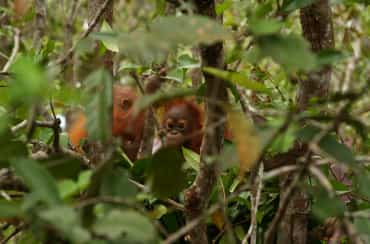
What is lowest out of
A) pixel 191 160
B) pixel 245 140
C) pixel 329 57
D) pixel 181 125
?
pixel 181 125

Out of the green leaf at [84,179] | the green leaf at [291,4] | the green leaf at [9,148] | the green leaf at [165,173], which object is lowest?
the green leaf at [165,173]

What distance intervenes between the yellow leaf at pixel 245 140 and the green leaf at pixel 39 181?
10.8 inches

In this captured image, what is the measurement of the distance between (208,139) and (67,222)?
0.60 metres

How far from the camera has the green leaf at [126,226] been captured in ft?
3.01

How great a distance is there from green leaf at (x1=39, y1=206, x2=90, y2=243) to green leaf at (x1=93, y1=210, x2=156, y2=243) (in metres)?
0.05

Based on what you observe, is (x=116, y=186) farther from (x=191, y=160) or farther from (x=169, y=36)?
(x=191, y=160)

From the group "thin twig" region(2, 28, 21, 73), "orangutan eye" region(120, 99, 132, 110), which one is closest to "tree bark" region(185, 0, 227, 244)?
"thin twig" region(2, 28, 21, 73)

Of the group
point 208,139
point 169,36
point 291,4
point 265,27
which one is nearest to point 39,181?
point 169,36

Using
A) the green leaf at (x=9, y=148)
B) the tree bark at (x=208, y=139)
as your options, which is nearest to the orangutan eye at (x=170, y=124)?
the tree bark at (x=208, y=139)

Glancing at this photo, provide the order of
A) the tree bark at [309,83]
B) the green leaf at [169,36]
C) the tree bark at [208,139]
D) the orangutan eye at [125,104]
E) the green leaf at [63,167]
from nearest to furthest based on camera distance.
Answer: the green leaf at [169,36] < the green leaf at [63,167] < the tree bark at [208,139] < the tree bark at [309,83] < the orangutan eye at [125,104]

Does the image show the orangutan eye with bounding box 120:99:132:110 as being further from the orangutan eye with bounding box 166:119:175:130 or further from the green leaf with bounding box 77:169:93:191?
the green leaf with bounding box 77:169:93:191

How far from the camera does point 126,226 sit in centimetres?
93

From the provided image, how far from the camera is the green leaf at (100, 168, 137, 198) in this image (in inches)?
40.9

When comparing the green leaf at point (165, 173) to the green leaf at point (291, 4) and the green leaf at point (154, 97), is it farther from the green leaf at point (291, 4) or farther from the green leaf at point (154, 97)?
the green leaf at point (291, 4)
